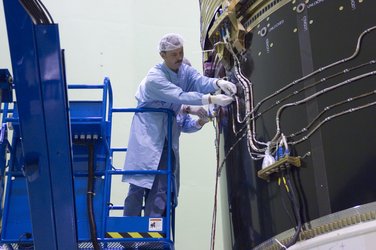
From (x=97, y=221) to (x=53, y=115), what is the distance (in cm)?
152

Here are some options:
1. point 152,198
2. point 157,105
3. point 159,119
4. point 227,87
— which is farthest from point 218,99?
point 152,198

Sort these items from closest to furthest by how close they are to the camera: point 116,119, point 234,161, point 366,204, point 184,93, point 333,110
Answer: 1. point 366,204
2. point 333,110
3. point 234,161
4. point 184,93
5. point 116,119

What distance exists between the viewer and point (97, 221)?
18.0 ft

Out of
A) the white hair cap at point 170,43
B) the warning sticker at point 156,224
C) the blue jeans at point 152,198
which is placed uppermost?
the white hair cap at point 170,43

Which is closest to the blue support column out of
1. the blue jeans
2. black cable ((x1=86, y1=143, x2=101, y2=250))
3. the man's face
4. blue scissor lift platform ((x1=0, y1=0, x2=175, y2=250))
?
blue scissor lift platform ((x1=0, y1=0, x2=175, y2=250))

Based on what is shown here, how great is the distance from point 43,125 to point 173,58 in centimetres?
213

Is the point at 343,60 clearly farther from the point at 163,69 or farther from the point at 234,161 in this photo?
the point at 163,69

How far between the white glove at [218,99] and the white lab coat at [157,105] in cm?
10

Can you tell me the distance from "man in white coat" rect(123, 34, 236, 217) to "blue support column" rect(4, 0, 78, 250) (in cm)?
118

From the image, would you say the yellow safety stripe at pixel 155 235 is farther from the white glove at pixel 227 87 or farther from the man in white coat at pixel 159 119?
the white glove at pixel 227 87

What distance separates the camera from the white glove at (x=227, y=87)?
17.4ft

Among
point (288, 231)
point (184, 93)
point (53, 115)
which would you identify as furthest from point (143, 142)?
point (288, 231)

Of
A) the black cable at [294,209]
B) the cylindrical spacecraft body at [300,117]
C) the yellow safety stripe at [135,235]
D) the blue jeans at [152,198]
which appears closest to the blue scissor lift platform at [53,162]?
the yellow safety stripe at [135,235]

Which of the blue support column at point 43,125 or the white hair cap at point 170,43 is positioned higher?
the white hair cap at point 170,43
